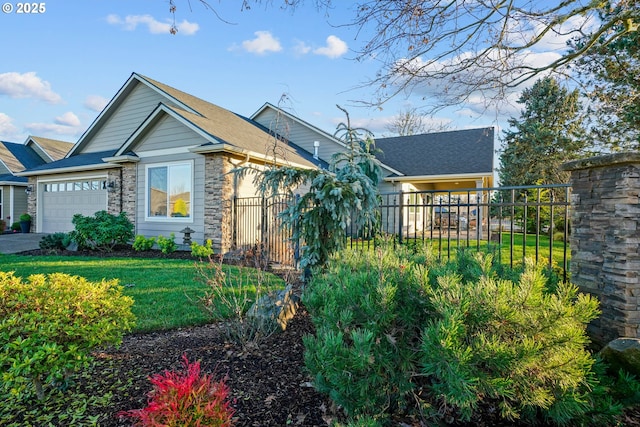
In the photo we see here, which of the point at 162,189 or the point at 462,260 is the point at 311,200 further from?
the point at 162,189

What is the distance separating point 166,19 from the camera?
3.64 m

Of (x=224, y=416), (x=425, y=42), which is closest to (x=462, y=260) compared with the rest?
(x=224, y=416)

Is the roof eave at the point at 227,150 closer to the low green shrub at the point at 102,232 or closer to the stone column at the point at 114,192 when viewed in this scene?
the low green shrub at the point at 102,232

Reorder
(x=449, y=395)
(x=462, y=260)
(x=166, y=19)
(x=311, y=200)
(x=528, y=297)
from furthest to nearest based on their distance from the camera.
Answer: (x=311, y=200), (x=166, y=19), (x=462, y=260), (x=528, y=297), (x=449, y=395)

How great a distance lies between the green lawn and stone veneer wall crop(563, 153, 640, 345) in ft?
11.5

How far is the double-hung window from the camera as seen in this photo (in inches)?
442

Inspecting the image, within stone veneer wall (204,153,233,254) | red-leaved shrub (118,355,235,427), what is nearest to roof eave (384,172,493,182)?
stone veneer wall (204,153,233,254)

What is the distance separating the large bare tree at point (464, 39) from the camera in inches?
189

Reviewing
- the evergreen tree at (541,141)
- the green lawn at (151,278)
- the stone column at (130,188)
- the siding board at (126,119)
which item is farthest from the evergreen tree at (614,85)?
the siding board at (126,119)

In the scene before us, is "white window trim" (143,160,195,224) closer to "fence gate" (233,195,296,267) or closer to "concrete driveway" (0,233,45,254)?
"fence gate" (233,195,296,267)

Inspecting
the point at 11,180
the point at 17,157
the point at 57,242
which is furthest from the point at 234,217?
the point at 17,157

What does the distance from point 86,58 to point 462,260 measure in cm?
972

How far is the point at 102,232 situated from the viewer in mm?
10984

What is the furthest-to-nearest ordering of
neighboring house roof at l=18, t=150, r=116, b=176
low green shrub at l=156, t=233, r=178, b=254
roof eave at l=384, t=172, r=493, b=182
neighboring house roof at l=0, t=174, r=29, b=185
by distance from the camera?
neighboring house roof at l=0, t=174, r=29, b=185
roof eave at l=384, t=172, r=493, b=182
neighboring house roof at l=18, t=150, r=116, b=176
low green shrub at l=156, t=233, r=178, b=254
